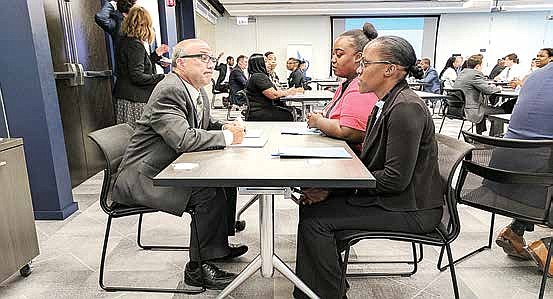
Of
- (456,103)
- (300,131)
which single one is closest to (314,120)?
(300,131)

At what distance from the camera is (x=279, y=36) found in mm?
11516

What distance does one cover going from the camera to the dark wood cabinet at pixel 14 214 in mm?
1868

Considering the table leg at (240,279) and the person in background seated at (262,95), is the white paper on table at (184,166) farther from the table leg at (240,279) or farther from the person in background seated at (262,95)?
the person in background seated at (262,95)

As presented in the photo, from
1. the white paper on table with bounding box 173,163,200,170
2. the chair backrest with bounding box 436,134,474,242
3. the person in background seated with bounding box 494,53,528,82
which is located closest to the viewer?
the white paper on table with bounding box 173,163,200,170

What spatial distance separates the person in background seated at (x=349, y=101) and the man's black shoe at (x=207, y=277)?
91 centimetres

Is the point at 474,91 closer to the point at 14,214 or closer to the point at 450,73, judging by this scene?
the point at 450,73

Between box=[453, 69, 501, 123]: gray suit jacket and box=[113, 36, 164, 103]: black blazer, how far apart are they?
12.7 ft

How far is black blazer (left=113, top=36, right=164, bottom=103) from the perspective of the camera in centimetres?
324

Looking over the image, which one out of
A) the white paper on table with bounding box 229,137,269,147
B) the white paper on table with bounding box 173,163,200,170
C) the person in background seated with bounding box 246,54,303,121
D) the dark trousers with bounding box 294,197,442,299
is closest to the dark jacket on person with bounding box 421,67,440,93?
the person in background seated with bounding box 246,54,303,121

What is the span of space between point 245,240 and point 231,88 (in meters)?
4.74

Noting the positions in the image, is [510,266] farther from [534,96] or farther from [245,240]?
[245,240]

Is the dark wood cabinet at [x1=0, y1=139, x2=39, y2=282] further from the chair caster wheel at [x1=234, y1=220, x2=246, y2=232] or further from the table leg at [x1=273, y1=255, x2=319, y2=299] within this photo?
the table leg at [x1=273, y1=255, x2=319, y2=299]

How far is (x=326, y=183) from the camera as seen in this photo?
1.25 meters

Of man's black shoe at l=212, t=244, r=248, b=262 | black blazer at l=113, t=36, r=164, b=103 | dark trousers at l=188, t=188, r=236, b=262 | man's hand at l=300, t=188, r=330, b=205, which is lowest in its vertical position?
man's black shoe at l=212, t=244, r=248, b=262
